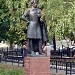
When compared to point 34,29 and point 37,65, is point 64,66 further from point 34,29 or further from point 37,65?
point 37,65

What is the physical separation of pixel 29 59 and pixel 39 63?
36cm

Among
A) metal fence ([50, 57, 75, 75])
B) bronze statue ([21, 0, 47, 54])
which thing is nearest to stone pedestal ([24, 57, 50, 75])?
bronze statue ([21, 0, 47, 54])

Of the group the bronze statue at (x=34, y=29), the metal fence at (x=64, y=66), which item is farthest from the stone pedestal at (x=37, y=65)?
the metal fence at (x=64, y=66)

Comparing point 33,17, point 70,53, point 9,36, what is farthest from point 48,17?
point 70,53

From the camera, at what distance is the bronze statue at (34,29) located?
12.7 meters

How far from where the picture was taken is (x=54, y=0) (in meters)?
16.5

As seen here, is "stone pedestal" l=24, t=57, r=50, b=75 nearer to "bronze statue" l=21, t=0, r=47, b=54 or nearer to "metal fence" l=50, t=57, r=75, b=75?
"bronze statue" l=21, t=0, r=47, b=54

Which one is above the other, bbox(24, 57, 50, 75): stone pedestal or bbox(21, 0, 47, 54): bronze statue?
bbox(21, 0, 47, 54): bronze statue

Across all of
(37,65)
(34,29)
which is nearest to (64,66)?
(34,29)

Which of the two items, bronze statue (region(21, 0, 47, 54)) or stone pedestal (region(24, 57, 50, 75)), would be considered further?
bronze statue (region(21, 0, 47, 54))

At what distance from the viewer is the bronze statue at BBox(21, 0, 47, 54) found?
1273 centimetres

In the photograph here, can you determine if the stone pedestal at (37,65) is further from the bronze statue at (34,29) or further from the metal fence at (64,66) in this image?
the metal fence at (64,66)

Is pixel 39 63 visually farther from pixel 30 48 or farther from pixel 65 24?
pixel 65 24

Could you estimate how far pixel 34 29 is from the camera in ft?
41.9
